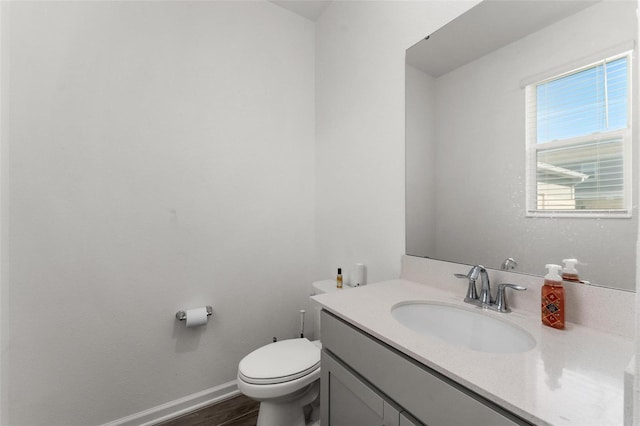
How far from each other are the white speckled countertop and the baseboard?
132cm

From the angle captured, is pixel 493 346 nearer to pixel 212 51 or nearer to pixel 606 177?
pixel 606 177

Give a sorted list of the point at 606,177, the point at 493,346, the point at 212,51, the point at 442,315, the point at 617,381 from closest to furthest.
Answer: the point at 617,381 < the point at 606,177 < the point at 493,346 < the point at 442,315 < the point at 212,51

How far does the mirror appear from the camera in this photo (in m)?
0.79

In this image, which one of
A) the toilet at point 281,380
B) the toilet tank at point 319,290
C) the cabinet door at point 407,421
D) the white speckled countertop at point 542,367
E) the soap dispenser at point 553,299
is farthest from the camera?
the toilet tank at point 319,290

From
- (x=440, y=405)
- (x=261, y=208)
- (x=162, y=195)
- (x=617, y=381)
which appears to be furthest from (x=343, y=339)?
(x=162, y=195)

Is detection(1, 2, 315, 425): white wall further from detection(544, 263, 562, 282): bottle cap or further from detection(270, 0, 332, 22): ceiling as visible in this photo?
detection(544, 263, 562, 282): bottle cap

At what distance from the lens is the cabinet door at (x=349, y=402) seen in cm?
76

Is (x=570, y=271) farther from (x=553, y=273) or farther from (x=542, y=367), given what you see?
(x=542, y=367)

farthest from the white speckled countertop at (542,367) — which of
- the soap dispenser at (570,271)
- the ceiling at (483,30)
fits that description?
the ceiling at (483,30)

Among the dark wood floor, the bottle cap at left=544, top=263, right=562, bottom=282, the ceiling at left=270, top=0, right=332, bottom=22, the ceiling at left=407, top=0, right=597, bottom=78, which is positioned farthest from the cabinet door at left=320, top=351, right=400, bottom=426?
the ceiling at left=270, top=0, right=332, bottom=22

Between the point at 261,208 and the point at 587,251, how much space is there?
1.66 meters

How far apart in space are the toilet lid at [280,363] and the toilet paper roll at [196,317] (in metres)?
0.40

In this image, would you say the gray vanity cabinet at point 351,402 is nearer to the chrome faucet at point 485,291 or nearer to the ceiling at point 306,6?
the chrome faucet at point 485,291

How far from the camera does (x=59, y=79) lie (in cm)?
133
